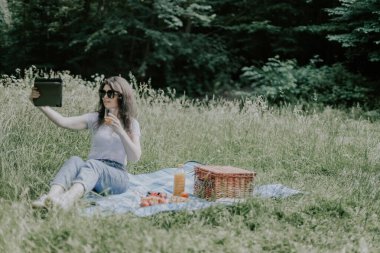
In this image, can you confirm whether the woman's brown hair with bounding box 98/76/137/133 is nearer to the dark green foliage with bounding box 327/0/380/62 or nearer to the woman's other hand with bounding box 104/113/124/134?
the woman's other hand with bounding box 104/113/124/134

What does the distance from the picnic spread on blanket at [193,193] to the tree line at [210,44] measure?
22.2 feet

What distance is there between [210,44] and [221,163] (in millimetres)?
7982

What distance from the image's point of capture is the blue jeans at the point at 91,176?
4.06 m

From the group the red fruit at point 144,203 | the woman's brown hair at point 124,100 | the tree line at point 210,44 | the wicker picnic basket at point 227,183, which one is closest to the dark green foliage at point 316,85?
the tree line at point 210,44

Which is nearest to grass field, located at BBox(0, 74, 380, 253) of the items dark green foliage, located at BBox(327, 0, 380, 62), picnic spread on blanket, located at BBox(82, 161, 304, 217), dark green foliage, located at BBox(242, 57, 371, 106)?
picnic spread on blanket, located at BBox(82, 161, 304, 217)

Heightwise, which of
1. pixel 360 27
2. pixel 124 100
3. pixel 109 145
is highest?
pixel 360 27

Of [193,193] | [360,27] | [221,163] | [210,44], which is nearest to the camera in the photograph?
[193,193]

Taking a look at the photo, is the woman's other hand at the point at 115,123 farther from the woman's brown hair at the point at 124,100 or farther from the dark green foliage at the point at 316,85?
the dark green foliage at the point at 316,85

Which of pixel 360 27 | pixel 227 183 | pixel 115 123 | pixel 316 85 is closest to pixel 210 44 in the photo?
pixel 316 85

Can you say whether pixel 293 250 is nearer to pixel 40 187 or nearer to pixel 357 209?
pixel 357 209

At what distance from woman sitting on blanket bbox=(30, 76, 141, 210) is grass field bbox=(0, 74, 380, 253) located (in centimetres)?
45

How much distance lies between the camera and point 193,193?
4.84 metres

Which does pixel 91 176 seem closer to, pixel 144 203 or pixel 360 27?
pixel 144 203

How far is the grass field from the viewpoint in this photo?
A: 10.5 ft
